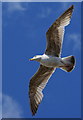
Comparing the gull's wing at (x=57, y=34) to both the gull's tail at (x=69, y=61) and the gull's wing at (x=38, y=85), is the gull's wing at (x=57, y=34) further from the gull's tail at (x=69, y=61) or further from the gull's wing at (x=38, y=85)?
the gull's wing at (x=38, y=85)

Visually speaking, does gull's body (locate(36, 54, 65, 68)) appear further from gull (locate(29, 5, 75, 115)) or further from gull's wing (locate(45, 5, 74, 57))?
gull's wing (locate(45, 5, 74, 57))

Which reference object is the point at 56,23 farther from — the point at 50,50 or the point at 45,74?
the point at 45,74

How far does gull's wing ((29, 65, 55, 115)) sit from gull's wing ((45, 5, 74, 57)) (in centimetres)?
85

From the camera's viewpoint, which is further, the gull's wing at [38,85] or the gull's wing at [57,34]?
the gull's wing at [38,85]

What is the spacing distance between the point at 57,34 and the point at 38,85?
1.85 metres

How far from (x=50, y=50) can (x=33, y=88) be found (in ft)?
5.21

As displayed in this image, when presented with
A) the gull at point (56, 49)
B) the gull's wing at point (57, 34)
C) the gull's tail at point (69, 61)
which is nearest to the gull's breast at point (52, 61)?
the gull at point (56, 49)

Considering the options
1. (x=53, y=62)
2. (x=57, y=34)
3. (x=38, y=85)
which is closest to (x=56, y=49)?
(x=57, y=34)

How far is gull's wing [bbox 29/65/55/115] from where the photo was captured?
11289 millimetres

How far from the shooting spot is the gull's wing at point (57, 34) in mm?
10328

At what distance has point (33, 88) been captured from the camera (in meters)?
11.6

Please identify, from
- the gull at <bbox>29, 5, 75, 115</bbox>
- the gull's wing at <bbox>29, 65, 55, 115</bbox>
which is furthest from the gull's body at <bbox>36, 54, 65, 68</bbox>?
the gull's wing at <bbox>29, 65, 55, 115</bbox>

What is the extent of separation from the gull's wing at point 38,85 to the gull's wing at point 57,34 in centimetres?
85

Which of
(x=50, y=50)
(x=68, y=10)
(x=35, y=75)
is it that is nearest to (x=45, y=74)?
(x=35, y=75)
